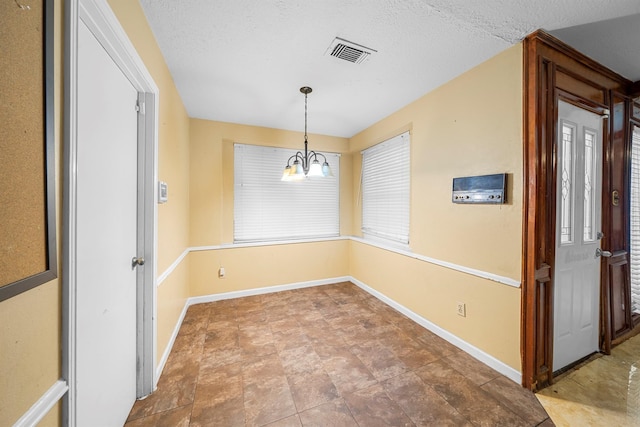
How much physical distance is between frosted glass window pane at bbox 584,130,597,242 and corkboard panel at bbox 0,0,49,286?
343 centimetres

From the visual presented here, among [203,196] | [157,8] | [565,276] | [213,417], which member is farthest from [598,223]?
[203,196]

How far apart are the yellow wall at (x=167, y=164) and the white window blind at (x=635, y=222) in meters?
4.53

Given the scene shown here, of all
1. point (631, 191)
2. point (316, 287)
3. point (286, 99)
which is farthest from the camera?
point (316, 287)

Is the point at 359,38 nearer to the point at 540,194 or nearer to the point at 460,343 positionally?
the point at 540,194

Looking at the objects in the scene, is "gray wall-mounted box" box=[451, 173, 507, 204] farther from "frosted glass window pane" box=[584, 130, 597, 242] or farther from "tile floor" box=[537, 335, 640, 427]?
"tile floor" box=[537, 335, 640, 427]

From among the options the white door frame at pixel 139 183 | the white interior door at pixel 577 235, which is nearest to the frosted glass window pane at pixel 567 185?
the white interior door at pixel 577 235

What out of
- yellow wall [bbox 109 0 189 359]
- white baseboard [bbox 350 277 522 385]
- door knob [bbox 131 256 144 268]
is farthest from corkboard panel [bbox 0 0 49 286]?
white baseboard [bbox 350 277 522 385]

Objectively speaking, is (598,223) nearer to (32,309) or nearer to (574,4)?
(574,4)

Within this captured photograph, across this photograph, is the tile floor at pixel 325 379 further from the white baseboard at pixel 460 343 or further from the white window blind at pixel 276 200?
the white window blind at pixel 276 200

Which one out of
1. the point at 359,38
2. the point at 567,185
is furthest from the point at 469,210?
the point at 359,38

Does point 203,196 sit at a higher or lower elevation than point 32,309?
higher

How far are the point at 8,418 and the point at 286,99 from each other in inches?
114

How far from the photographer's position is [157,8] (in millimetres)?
1515

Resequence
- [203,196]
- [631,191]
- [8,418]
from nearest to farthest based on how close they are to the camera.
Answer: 1. [8,418]
2. [631,191]
3. [203,196]
